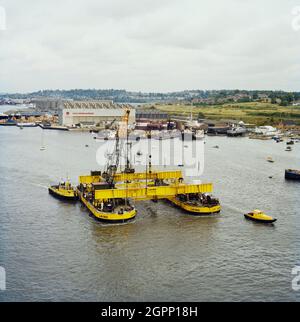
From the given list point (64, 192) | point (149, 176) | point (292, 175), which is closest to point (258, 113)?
point (292, 175)

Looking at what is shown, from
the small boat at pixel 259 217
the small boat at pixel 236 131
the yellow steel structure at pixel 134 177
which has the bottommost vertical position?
the small boat at pixel 259 217

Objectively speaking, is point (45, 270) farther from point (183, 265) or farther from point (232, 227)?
point (232, 227)

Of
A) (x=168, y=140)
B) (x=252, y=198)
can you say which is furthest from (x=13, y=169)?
(x=168, y=140)

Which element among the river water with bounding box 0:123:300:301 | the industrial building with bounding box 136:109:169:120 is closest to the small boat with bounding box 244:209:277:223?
the river water with bounding box 0:123:300:301
